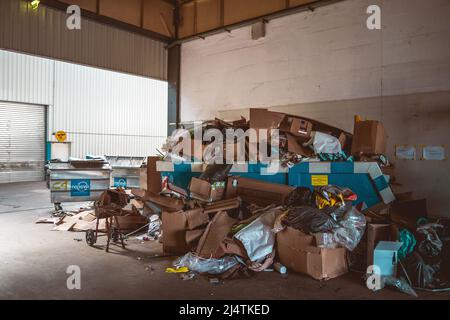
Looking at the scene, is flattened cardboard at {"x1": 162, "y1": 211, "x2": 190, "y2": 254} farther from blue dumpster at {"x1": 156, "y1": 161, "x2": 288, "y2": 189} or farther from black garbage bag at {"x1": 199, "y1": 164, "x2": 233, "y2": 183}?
blue dumpster at {"x1": 156, "y1": 161, "x2": 288, "y2": 189}

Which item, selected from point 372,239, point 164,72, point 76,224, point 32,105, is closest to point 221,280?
point 372,239

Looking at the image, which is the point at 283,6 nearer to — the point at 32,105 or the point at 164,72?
the point at 164,72

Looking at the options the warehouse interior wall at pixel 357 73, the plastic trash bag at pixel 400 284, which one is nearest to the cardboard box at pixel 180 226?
the plastic trash bag at pixel 400 284

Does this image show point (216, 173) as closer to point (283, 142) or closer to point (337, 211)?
point (283, 142)

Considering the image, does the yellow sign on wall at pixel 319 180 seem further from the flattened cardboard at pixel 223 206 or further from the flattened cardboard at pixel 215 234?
the flattened cardboard at pixel 215 234

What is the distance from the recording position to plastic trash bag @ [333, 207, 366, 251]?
3.31 m

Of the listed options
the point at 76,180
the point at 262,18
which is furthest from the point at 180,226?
the point at 262,18

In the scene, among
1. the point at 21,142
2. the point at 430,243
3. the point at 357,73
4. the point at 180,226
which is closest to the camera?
the point at 430,243

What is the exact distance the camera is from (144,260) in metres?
3.83

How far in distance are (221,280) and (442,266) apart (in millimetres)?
2130

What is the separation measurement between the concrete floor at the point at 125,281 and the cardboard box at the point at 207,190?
0.80m

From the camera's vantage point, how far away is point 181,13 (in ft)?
26.2

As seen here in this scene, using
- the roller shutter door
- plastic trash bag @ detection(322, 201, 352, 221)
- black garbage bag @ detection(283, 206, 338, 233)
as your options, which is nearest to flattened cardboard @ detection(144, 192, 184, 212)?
black garbage bag @ detection(283, 206, 338, 233)

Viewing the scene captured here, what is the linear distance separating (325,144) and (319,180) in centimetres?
60
